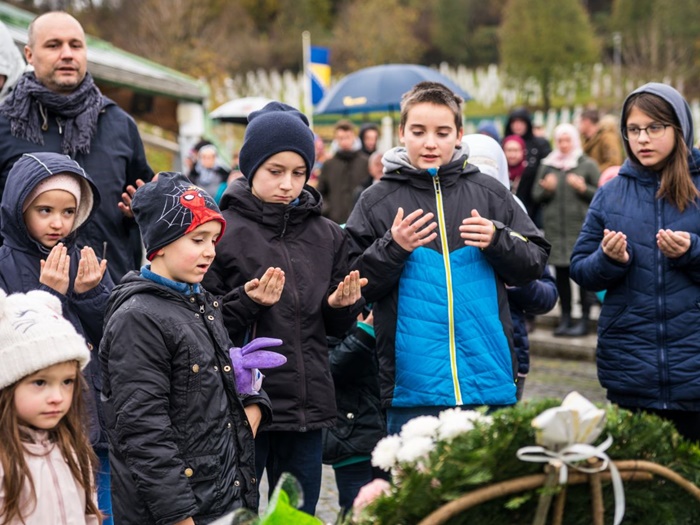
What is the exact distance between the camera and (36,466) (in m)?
2.83

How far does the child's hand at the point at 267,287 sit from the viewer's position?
3605 mm

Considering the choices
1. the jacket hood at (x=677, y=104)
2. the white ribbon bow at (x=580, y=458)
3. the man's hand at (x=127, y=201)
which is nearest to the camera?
the white ribbon bow at (x=580, y=458)

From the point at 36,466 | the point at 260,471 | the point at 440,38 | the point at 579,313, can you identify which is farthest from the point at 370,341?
the point at 440,38

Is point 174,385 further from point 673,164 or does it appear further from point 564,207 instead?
point 564,207

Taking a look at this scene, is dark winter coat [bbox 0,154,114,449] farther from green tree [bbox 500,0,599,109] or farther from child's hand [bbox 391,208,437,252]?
green tree [bbox 500,0,599,109]

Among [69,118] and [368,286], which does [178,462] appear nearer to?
[368,286]

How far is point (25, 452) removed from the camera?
282 centimetres

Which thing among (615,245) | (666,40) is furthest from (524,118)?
(666,40)

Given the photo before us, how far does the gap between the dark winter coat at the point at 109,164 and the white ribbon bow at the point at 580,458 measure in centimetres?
301

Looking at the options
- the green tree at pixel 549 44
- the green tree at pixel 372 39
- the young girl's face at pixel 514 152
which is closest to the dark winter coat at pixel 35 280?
the young girl's face at pixel 514 152

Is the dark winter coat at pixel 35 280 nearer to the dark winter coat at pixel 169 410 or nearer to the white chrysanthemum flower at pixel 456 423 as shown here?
the dark winter coat at pixel 169 410

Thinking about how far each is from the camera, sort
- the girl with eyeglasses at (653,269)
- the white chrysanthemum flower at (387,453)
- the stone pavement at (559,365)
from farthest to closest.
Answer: the stone pavement at (559,365) → the girl with eyeglasses at (653,269) → the white chrysanthemum flower at (387,453)

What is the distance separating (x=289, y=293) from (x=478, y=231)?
78 cm

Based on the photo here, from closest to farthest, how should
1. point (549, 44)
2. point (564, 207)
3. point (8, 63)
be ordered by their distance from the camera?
point (8, 63) < point (564, 207) < point (549, 44)
